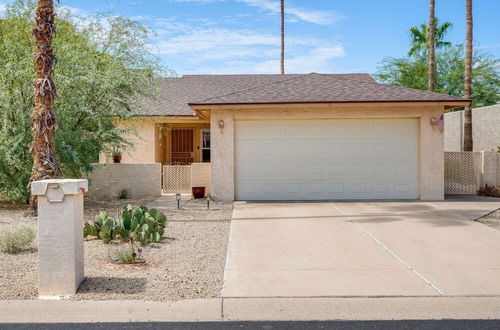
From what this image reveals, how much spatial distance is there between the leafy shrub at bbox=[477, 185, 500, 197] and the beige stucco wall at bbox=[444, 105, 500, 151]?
6463 mm

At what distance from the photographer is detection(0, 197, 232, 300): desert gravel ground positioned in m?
5.76

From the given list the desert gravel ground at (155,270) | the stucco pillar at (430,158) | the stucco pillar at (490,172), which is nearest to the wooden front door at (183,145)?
the stucco pillar at (430,158)

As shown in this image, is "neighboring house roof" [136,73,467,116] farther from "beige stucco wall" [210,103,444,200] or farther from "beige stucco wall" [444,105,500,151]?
"beige stucco wall" [444,105,500,151]

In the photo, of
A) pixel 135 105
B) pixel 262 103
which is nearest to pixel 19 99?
pixel 135 105

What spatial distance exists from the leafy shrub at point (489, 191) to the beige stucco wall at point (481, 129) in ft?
21.2

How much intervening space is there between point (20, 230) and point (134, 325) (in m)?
4.08

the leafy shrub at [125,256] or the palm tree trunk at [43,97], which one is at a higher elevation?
the palm tree trunk at [43,97]

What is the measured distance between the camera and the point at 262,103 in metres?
14.3

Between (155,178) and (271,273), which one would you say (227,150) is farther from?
(271,273)

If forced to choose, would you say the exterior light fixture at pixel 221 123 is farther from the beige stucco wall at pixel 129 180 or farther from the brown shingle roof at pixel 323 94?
the beige stucco wall at pixel 129 180

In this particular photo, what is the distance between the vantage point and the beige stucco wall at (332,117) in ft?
48.1

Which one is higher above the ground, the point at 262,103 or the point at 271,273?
the point at 262,103

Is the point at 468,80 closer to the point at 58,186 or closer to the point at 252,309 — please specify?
the point at 252,309

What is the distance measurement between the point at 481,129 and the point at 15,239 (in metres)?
21.4
